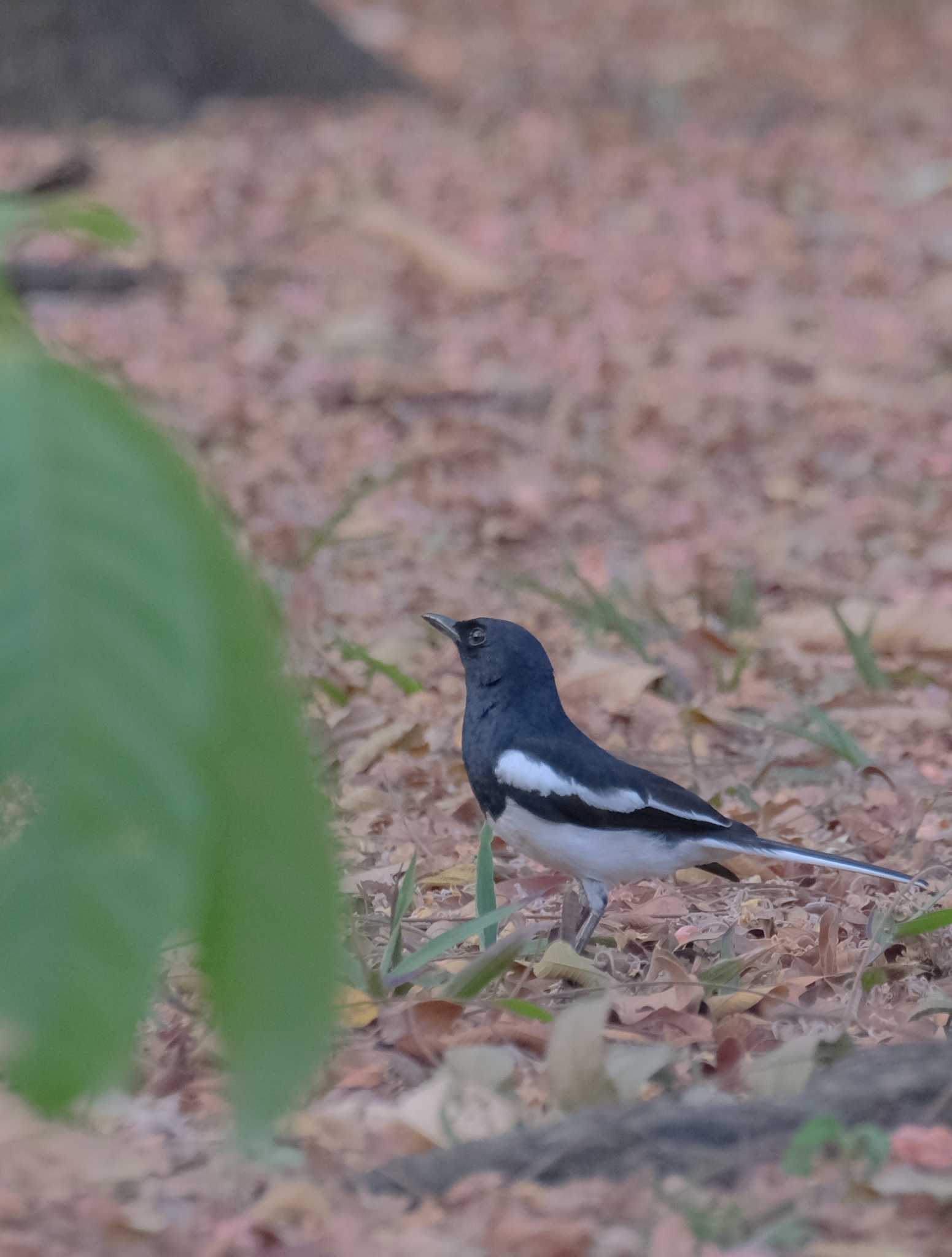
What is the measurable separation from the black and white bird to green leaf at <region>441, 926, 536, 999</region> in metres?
0.50

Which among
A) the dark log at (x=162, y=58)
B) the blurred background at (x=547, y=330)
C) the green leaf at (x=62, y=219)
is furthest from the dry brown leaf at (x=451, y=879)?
the dark log at (x=162, y=58)

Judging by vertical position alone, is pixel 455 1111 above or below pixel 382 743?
above

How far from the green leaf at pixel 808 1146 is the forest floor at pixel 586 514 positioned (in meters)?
0.02

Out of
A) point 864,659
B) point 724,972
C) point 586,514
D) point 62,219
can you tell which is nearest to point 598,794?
point 724,972

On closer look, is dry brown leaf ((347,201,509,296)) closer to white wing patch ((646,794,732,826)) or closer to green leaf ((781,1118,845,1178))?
white wing patch ((646,794,732,826))

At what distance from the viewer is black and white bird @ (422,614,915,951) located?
331cm

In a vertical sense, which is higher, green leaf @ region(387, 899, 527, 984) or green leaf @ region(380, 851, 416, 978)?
green leaf @ region(387, 899, 527, 984)

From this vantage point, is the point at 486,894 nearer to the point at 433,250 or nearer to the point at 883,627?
the point at 883,627

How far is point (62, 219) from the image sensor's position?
0.58 metres

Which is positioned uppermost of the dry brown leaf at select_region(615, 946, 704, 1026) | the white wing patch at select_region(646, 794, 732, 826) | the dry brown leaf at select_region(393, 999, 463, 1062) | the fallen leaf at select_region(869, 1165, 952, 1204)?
the fallen leaf at select_region(869, 1165, 952, 1204)

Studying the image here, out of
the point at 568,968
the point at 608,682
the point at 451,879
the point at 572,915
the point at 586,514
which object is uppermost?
the point at 568,968

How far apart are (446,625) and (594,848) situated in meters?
0.87

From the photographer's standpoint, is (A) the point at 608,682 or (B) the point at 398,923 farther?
(A) the point at 608,682

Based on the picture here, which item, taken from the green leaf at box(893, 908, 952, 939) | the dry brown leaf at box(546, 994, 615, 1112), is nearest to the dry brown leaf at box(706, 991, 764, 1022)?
the green leaf at box(893, 908, 952, 939)
